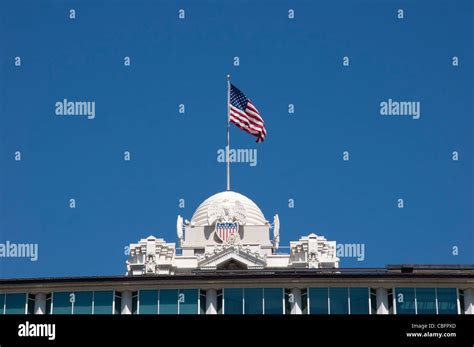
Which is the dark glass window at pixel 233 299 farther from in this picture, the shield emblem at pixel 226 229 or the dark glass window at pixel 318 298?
the shield emblem at pixel 226 229

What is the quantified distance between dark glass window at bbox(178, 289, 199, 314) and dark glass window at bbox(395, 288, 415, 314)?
13.8 m

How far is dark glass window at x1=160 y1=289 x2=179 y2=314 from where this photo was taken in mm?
87050

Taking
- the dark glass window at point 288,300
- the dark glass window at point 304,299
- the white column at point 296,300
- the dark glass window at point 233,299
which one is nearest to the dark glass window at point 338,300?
the dark glass window at point 304,299

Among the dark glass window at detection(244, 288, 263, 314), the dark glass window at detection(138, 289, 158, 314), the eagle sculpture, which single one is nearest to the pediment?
the eagle sculpture

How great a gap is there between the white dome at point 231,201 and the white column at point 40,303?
165 ft

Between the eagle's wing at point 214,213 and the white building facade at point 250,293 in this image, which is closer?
the white building facade at point 250,293

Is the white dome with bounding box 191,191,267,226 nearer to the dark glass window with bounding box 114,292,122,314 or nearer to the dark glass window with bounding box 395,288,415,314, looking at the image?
the dark glass window with bounding box 114,292,122,314

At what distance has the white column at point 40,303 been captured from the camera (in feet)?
289

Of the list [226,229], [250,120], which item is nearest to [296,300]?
[250,120]

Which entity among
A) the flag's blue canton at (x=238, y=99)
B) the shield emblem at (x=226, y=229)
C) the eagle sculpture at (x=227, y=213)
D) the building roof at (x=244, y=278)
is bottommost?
the building roof at (x=244, y=278)
